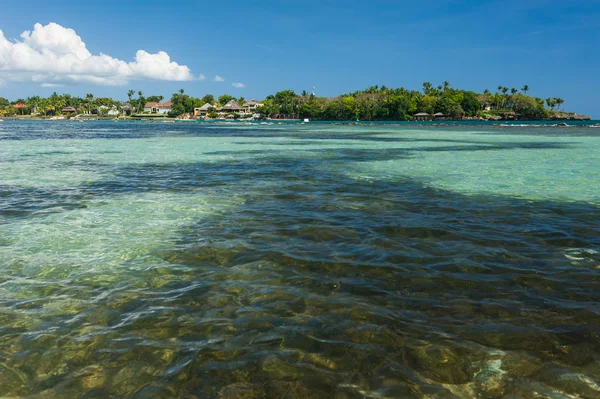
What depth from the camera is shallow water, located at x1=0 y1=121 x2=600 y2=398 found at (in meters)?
4.33

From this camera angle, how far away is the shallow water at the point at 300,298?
14.2ft

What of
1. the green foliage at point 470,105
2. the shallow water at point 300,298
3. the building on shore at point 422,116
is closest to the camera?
the shallow water at point 300,298

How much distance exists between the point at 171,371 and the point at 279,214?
Answer: 7.29 metres

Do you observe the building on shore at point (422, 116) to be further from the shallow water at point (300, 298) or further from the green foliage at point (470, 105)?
the shallow water at point (300, 298)

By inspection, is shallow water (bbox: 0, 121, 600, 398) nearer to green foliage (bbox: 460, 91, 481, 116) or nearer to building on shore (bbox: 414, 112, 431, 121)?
building on shore (bbox: 414, 112, 431, 121)

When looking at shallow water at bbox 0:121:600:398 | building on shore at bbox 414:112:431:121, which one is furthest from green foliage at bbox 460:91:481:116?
shallow water at bbox 0:121:600:398

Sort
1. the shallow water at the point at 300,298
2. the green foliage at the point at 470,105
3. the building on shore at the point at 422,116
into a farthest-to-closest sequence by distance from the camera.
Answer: the green foliage at the point at 470,105 < the building on shore at the point at 422,116 < the shallow water at the point at 300,298

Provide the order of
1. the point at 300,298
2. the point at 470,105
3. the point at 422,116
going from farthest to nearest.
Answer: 1. the point at 422,116
2. the point at 470,105
3. the point at 300,298

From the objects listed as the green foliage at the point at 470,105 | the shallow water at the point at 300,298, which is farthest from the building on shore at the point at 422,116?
the shallow water at the point at 300,298

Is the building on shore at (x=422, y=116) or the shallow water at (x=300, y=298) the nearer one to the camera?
the shallow water at (x=300, y=298)

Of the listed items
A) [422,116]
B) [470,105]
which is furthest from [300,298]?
[470,105]

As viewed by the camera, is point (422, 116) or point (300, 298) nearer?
point (300, 298)

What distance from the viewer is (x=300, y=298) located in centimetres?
616

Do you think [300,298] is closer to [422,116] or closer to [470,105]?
[422,116]
